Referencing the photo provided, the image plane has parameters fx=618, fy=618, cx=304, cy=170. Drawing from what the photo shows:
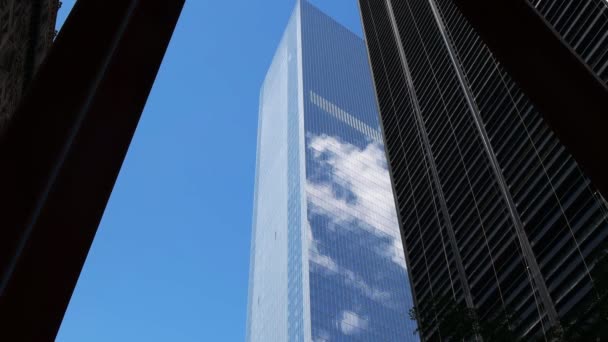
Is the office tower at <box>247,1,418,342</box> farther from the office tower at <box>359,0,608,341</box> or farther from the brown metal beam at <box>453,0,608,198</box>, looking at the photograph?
the brown metal beam at <box>453,0,608,198</box>

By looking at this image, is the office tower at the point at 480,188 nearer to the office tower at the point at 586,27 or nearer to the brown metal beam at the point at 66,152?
the office tower at the point at 586,27

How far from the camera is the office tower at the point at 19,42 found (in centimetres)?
2784

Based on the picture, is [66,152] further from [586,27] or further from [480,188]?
[480,188]

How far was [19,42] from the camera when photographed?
31109 millimetres

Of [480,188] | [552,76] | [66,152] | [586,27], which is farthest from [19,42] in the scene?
[586,27]

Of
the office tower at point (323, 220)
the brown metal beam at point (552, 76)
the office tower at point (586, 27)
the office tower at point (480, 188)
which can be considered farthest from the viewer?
the office tower at point (323, 220)

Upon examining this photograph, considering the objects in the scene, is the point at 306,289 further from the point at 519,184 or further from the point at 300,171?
the point at 519,184

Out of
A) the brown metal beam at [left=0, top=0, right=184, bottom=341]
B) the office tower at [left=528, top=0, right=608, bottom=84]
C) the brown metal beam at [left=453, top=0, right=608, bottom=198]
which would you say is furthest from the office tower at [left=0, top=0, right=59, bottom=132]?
the office tower at [left=528, top=0, right=608, bottom=84]

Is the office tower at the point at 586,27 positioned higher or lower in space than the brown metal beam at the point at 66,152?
lower

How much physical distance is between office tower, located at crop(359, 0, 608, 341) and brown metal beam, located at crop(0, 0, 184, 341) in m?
14.7

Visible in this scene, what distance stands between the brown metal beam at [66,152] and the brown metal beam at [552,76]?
2.95m

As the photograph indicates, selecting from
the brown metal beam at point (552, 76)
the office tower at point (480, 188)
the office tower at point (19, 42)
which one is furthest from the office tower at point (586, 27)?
the brown metal beam at point (552, 76)

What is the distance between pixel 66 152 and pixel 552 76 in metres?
3.79

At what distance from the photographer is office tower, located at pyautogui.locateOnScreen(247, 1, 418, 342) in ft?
410
